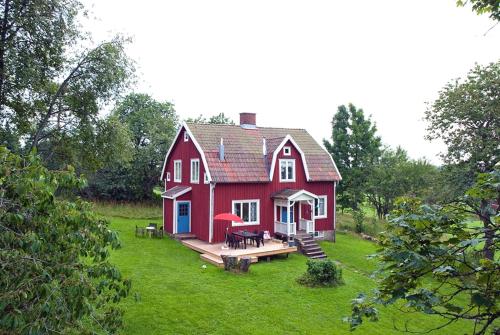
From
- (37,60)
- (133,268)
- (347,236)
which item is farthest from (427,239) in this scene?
(347,236)

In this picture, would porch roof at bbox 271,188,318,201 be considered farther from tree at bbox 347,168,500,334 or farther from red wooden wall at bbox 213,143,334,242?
tree at bbox 347,168,500,334

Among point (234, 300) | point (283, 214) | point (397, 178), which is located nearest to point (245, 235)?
point (283, 214)

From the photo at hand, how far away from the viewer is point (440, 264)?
128 inches

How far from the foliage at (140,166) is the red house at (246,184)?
9.73m

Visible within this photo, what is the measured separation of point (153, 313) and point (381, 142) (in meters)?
29.4

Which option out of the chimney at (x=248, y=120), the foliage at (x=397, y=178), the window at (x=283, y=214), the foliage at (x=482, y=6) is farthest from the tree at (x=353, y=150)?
the foliage at (x=482, y=6)

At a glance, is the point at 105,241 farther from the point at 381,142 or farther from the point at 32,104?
the point at 381,142

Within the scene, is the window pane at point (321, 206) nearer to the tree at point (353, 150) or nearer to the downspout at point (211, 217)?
the downspout at point (211, 217)

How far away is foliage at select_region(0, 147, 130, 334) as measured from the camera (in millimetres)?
3574

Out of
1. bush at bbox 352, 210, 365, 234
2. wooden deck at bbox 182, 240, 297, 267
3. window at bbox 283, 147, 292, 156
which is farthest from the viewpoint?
bush at bbox 352, 210, 365, 234

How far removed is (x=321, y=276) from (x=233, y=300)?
13.7 ft

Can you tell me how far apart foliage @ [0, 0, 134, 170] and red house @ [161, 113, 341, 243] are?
25.4 feet

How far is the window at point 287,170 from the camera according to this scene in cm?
2157

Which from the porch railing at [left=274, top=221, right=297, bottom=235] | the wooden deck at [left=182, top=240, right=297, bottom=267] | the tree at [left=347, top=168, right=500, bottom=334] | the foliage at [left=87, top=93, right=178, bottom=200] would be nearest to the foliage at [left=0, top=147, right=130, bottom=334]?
the tree at [left=347, top=168, right=500, bottom=334]
